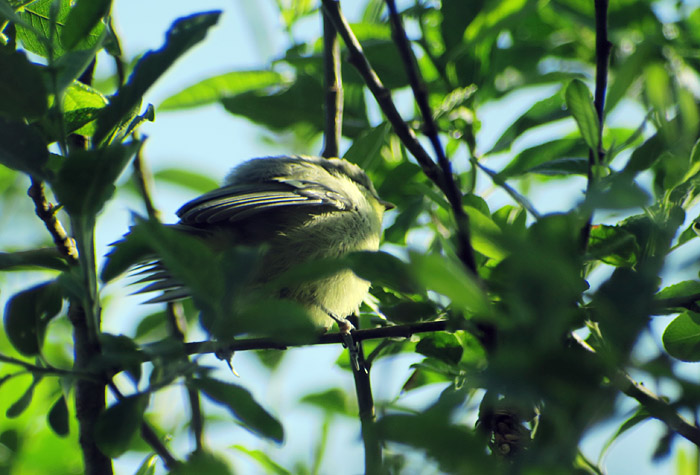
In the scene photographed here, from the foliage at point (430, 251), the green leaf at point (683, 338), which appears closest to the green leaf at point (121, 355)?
the foliage at point (430, 251)

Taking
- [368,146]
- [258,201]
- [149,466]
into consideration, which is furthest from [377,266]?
[258,201]

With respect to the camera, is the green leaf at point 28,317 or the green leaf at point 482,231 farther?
the green leaf at point 28,317

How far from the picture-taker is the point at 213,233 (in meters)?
2.96

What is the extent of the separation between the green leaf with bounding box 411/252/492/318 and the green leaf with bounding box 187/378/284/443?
360mm

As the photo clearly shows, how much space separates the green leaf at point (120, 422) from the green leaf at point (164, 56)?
504mm

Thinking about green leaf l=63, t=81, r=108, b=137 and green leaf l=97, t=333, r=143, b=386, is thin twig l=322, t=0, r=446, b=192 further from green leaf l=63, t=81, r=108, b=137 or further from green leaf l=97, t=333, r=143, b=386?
green leaf l=97, t=333, r=143, b=386

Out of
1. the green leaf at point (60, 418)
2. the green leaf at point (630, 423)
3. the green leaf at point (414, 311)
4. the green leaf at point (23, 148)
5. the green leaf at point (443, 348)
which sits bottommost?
the green leaf at point (630, 423)

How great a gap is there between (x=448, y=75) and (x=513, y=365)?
6.54ft

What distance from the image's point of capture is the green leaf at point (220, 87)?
2877mm

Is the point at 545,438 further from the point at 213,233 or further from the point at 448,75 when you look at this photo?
the point at 213,233

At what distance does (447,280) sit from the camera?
0.70 meters

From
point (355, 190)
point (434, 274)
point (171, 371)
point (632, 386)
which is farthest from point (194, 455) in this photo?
point (355, 190)

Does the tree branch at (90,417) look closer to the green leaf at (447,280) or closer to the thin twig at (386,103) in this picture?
the thin twig at (386,103)

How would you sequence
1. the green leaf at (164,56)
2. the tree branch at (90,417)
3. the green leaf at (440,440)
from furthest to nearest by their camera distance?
the tree branch at (90,417)
the green leaf at (164,56)
the green leaf at (440,440)
